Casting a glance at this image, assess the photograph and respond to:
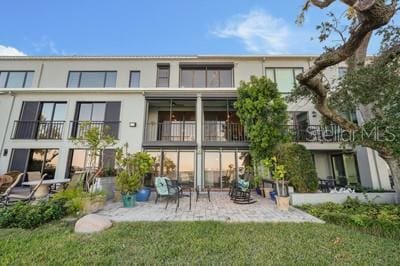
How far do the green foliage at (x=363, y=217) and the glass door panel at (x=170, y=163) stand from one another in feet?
21.6

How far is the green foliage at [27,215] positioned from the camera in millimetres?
4727

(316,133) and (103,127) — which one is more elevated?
(103,127)

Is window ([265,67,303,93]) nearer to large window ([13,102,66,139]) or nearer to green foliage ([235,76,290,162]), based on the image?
green foliage ([235,76,290,162])

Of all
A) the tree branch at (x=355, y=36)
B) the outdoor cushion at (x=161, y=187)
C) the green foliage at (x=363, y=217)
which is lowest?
the green foliage at (x=363, y=217)

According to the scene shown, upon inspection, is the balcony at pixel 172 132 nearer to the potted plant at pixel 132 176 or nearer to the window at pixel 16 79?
the potted plant at pixel 132 176

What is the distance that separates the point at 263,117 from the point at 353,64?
4211 millimetres

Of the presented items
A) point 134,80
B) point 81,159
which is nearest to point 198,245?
point 81,159

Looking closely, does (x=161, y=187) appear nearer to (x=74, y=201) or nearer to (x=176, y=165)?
(x=74, y=201)

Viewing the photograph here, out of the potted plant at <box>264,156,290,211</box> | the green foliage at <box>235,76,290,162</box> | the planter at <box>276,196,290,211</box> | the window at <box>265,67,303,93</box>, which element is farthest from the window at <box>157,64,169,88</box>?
the planter at <box>276,196,290,211</box>

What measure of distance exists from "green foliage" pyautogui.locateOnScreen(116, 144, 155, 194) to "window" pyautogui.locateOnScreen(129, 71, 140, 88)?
21.2 feet

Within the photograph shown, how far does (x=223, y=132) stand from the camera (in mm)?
11625

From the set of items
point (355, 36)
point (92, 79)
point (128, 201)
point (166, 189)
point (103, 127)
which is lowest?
point (128, 201)

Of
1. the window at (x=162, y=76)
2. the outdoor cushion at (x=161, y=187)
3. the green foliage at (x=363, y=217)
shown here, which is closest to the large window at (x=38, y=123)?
the window at (x=162, y=76)

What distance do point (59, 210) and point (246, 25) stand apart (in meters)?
13.2
